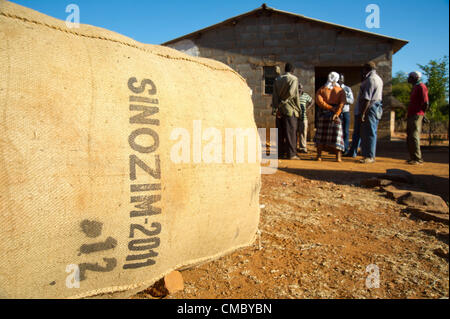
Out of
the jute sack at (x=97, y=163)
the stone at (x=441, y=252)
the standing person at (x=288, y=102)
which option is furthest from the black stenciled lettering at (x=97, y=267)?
the standing person at (x=288, y=102)

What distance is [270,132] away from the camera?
421 inches

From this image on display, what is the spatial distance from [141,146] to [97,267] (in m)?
0.53

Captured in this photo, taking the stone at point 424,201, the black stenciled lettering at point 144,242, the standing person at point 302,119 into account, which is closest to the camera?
the black stenciled lettering at point 144,242

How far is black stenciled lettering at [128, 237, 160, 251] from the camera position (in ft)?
4.44

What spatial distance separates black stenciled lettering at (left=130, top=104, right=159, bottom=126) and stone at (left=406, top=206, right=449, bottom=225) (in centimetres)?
257

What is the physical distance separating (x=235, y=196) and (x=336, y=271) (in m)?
0.75

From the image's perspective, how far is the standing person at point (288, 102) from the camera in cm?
620

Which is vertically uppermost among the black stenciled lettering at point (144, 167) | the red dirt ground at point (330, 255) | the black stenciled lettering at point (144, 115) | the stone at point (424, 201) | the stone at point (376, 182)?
the black stenciled lettering at point (144, 115)

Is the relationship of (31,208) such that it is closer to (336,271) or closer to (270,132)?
(336,271)

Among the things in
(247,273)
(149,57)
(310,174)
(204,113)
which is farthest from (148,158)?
(310,174)

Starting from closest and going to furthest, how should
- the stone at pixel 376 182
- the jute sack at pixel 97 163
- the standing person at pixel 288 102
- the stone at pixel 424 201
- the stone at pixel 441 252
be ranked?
the jute sack at pixel 97 163 → the stone at pixel 441 252 → the stone at pixel 424 201 → the stone at pixel 376 182 → the standing person at pixel 288 102

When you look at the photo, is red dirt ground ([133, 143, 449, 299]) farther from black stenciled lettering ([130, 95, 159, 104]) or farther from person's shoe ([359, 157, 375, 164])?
person's shoe ([359, 157, 375, 164])

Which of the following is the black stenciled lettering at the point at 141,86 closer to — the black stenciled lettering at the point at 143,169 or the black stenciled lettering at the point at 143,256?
the black stenciled lettering at the point at 143,169

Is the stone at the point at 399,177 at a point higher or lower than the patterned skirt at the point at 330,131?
lower
